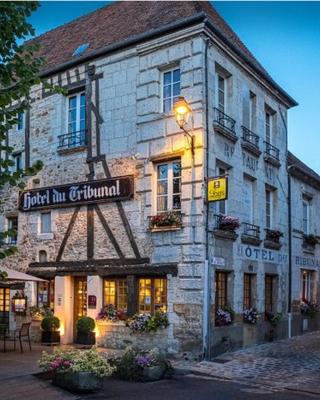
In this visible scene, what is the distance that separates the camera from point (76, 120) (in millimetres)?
15633

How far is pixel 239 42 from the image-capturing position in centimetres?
1709

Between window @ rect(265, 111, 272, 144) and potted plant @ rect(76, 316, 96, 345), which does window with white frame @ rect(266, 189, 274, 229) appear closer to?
window @ rect(265, 111, 272, 144)

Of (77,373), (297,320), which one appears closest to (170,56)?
(77,373)

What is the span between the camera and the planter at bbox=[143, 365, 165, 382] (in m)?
9.83

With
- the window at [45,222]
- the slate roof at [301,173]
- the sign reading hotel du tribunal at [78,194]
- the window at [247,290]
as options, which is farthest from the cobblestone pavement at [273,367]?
the window at [45,222]

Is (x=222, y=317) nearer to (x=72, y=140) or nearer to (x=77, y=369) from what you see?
(x=77, y=369)

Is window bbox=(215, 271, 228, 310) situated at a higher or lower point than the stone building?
lower

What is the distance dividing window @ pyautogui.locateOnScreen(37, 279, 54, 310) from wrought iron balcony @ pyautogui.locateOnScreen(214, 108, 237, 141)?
20.8 feet

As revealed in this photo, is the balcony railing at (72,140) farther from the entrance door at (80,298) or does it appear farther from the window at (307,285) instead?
the window at (307,285)

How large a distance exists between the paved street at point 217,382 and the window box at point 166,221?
123 inches

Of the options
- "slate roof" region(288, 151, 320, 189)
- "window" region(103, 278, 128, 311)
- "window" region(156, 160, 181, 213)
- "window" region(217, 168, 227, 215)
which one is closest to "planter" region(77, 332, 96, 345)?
"window" region(103, 278, 128, 311)

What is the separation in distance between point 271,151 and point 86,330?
7.52 metres

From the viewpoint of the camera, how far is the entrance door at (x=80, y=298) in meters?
15.0

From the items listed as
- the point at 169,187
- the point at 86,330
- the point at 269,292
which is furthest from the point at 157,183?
the point at 269,292
